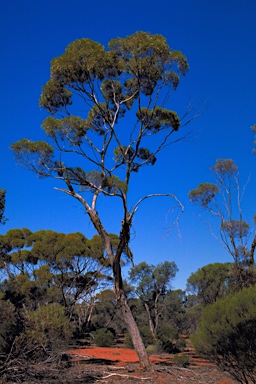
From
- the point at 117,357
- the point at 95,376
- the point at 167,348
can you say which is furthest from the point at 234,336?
the point at 167,348

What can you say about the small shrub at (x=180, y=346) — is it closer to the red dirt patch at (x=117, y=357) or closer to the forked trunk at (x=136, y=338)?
the red dirt patch at (x=117, y=357)

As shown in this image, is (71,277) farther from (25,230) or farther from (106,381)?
(106,381)

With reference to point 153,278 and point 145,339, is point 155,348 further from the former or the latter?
point 153,278

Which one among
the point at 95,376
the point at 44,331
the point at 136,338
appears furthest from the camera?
the point at 136,338

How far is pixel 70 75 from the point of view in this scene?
11375mm

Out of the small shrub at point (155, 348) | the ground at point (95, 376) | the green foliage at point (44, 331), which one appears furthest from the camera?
the small shrub at point (155, 348)

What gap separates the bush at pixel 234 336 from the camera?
6.53m

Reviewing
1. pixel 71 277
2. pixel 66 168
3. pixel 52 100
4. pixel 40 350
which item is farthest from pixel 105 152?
pixel 71 277

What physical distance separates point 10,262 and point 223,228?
59.4 ft

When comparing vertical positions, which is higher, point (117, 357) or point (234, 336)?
point (234, 336)

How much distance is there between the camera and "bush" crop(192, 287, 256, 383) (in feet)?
21.4

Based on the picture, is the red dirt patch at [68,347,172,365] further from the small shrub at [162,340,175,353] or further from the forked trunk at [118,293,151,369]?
the small shrub at [162,340,175,353]

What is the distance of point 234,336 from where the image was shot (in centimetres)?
671

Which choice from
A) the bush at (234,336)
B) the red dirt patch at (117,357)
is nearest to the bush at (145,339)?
the red dirt patch at (117,357)
